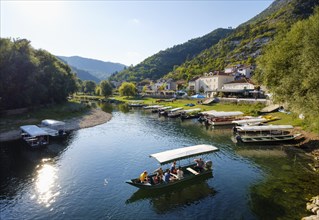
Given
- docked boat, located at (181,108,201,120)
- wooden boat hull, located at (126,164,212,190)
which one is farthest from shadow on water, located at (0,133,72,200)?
docked boat, located at (181,108,201,120)

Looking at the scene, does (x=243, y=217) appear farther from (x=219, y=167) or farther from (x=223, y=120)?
(x=223, y=120)

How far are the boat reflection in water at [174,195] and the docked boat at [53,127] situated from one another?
1333 inches

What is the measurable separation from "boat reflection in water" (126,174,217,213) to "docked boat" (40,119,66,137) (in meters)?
33.9

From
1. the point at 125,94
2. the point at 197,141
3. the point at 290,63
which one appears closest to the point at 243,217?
the point at 197,141

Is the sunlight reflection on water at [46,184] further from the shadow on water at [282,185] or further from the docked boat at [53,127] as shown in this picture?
the shadow on water at [282,185]

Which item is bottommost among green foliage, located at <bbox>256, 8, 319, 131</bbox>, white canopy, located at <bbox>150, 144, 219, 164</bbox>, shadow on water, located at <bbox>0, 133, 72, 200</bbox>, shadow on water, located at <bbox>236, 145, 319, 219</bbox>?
shadow on water, located at <bbox>0, 133, 72, 200</bbox>

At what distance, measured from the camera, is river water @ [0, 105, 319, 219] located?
21.6m

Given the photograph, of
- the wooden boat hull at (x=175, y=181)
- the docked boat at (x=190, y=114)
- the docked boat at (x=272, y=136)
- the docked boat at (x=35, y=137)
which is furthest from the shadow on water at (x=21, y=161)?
the docked boat at (x=190, y=114)

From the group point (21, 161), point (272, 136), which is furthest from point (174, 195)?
point (272, 136)

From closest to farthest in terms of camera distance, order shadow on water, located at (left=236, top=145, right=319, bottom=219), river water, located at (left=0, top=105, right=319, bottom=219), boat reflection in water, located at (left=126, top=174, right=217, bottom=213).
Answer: shadow on water, located at (left=236, top=145, right=319, bottom=219)
river water, located at (left=0, top=105, right=319, bottom=219)
boat reflection in water, located at (left=126, top=174, right=217, bottom=213)

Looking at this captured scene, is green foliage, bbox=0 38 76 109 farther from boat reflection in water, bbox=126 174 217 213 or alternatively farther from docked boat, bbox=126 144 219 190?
boat reflection in water, bbox=126 174 217 213

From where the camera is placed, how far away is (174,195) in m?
25.0

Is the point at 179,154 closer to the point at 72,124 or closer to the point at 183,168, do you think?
the point at 183,168

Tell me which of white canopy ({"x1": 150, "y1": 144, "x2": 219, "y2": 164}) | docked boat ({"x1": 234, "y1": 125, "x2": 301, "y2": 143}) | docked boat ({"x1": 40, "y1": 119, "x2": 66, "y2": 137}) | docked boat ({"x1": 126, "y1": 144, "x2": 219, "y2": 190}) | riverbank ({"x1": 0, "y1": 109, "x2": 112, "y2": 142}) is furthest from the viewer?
docked boat ({"x1": 40, "y1": 119, "x2": 66, "y2": 137})
